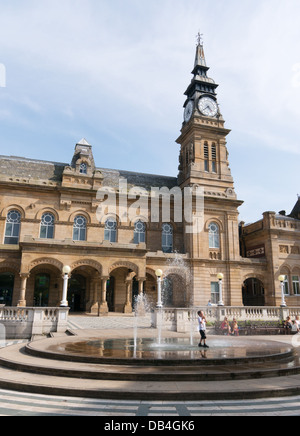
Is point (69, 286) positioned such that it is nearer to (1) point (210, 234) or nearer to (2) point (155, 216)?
(2) point (155, 216)

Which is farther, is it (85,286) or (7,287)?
(85,286)

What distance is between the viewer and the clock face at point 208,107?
4344 cm

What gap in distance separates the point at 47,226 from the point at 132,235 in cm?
910

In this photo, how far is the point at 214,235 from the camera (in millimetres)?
39281

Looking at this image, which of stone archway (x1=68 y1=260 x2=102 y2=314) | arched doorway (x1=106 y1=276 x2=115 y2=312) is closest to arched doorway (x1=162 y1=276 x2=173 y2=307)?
arched doorway (x1=106 y1=276 x2=115 y2=312)

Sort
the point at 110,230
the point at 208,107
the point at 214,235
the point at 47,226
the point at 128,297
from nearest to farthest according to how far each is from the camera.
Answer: the point at 128,297 < the point at 47,226 < the point at 110,230 < the point at 214,235 < the point at 208,107

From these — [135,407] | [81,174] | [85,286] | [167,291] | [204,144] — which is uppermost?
[204,144]

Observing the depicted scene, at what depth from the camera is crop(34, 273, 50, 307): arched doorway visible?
3381 cm

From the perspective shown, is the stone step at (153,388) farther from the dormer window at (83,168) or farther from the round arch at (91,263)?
the dormer window at (83,168)

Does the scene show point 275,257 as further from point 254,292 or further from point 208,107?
point 208,107

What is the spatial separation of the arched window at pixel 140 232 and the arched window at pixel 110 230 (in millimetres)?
2440

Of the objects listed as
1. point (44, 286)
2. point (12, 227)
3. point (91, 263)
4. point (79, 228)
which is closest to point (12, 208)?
point (12, 227)

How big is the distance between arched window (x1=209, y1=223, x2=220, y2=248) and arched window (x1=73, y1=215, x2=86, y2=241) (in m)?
14.5
